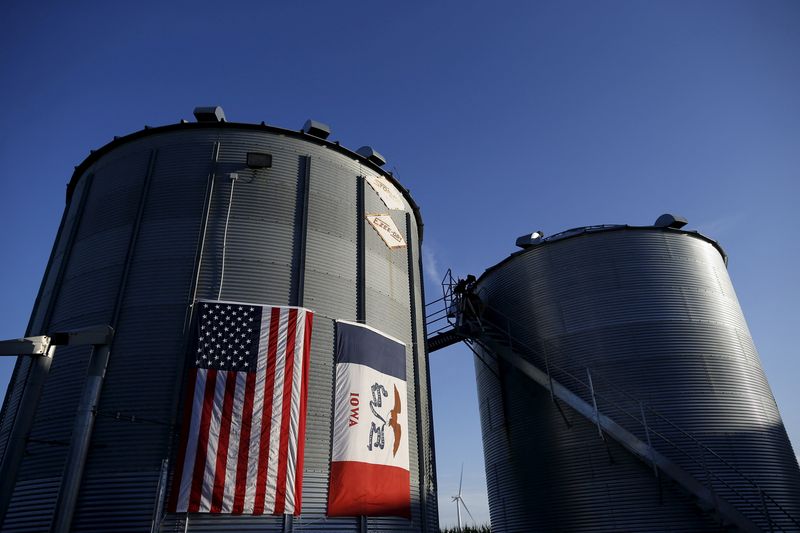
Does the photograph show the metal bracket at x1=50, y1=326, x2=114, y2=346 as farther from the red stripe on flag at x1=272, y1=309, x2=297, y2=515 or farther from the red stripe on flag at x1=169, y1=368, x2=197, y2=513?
the red stripe on flag at x1=272, y1=309, x2=297, y2=515

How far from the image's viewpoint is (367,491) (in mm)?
15617

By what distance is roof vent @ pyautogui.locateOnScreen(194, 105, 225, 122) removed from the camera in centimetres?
2031

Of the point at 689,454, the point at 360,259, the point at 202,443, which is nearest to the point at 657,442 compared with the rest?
the point at 689,454

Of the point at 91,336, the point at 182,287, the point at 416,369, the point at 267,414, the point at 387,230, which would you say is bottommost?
the point at 267,414

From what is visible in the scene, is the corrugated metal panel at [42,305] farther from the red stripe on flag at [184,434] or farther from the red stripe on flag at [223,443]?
the red stripe on flag at [223,443]

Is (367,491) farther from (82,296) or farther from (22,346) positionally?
(82,296)

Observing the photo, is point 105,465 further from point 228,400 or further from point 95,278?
point 95,278

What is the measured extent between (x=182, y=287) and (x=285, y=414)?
16.4ft

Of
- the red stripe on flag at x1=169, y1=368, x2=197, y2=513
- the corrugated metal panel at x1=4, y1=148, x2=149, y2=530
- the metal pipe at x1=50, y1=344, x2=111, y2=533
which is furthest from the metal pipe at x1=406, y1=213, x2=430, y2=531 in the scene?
the corrugated metal panel at x1=4, y1=148, x2=149, y2=530

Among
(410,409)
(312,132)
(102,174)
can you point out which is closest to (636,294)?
(410,409)

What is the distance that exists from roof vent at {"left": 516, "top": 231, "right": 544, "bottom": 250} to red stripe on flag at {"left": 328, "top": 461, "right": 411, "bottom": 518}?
46.8 feet

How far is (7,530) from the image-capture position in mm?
13766

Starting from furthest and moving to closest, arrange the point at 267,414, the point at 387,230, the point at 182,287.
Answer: the point at 387,230 → the point at 182,287 → the point at 267,414

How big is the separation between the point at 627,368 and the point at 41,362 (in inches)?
759
